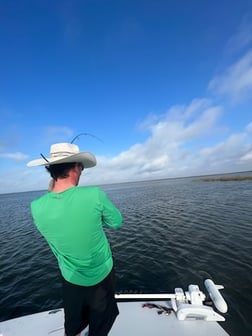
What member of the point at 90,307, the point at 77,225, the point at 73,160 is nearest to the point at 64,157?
the point at 73,160

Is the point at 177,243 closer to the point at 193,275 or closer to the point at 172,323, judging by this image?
the point at 193,275

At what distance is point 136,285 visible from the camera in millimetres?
7141

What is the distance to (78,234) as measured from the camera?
6.30 ft

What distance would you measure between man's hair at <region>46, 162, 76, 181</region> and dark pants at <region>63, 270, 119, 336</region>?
1309 mm

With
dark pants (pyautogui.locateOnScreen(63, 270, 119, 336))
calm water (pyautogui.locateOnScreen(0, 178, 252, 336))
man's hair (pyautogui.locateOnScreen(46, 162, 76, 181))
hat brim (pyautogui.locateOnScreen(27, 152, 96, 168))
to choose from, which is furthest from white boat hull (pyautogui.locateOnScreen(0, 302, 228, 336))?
calm water (pyautogui.locateOnScreen(0, 178, 252, 336))

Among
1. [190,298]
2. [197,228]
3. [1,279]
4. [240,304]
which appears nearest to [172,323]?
[190,298]

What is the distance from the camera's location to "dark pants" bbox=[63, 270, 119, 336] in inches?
86.8

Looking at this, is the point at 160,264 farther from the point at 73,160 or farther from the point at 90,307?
the point at 73,160

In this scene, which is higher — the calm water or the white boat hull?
→ the white boat hull

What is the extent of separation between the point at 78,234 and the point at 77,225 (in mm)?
110

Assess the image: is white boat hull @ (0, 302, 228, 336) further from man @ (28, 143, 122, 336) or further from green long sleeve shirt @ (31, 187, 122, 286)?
green long sleeve shirt @ (31, 187, 122, 286)

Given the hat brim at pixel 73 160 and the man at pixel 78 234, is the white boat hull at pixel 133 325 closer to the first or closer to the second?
the man at pixel 78 234

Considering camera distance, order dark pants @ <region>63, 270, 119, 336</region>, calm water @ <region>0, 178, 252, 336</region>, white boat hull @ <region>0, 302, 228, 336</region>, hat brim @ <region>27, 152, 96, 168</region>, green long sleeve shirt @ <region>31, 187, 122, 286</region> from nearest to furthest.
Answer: green long sleeve shirt @ <region>31, 187, 122, 286</region>
hat brim @ <region>27, 152, 96, 168</region>
dark pants @ <region>63, 270, 119, 336</region>
white boat hull @ <region>0, 302, 228, 336</region>
calm water @ <region>0, 178, 252, 336</region>

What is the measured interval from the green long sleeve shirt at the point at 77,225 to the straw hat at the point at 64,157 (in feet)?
1.17
